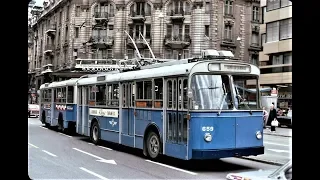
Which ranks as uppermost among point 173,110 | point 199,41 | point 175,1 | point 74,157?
point 175,1

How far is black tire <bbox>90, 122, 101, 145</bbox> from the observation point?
11.2 metres

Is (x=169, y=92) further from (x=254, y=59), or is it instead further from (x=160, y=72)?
(x=254, y=59)

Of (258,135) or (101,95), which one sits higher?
(101,95)

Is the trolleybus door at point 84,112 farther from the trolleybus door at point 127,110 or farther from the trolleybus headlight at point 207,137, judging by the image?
the trolleybus headlight at point 207,137

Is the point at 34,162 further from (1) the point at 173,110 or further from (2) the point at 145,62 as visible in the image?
(2) the point at 145,62

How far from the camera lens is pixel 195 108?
7273 mm

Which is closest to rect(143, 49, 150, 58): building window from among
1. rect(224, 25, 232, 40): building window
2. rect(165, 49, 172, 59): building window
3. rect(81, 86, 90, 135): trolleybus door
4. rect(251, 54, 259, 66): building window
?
rect(165, 49, 172, 59): building window

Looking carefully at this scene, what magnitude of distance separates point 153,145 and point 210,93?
199 cm

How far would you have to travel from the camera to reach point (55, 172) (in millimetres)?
6777

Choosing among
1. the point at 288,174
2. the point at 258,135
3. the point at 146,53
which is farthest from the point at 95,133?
the point at 288,174

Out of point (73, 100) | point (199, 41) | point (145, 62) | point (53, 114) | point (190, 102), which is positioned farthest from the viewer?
point (53, 114)

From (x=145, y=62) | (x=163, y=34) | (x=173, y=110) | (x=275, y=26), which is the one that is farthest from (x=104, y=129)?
(x=275, y=26)

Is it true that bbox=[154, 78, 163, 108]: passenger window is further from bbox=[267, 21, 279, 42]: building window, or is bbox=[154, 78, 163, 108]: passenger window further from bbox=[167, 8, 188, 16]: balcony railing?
bbox=[267, 21, 279, 42]: building window

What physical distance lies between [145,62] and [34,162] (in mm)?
4377
